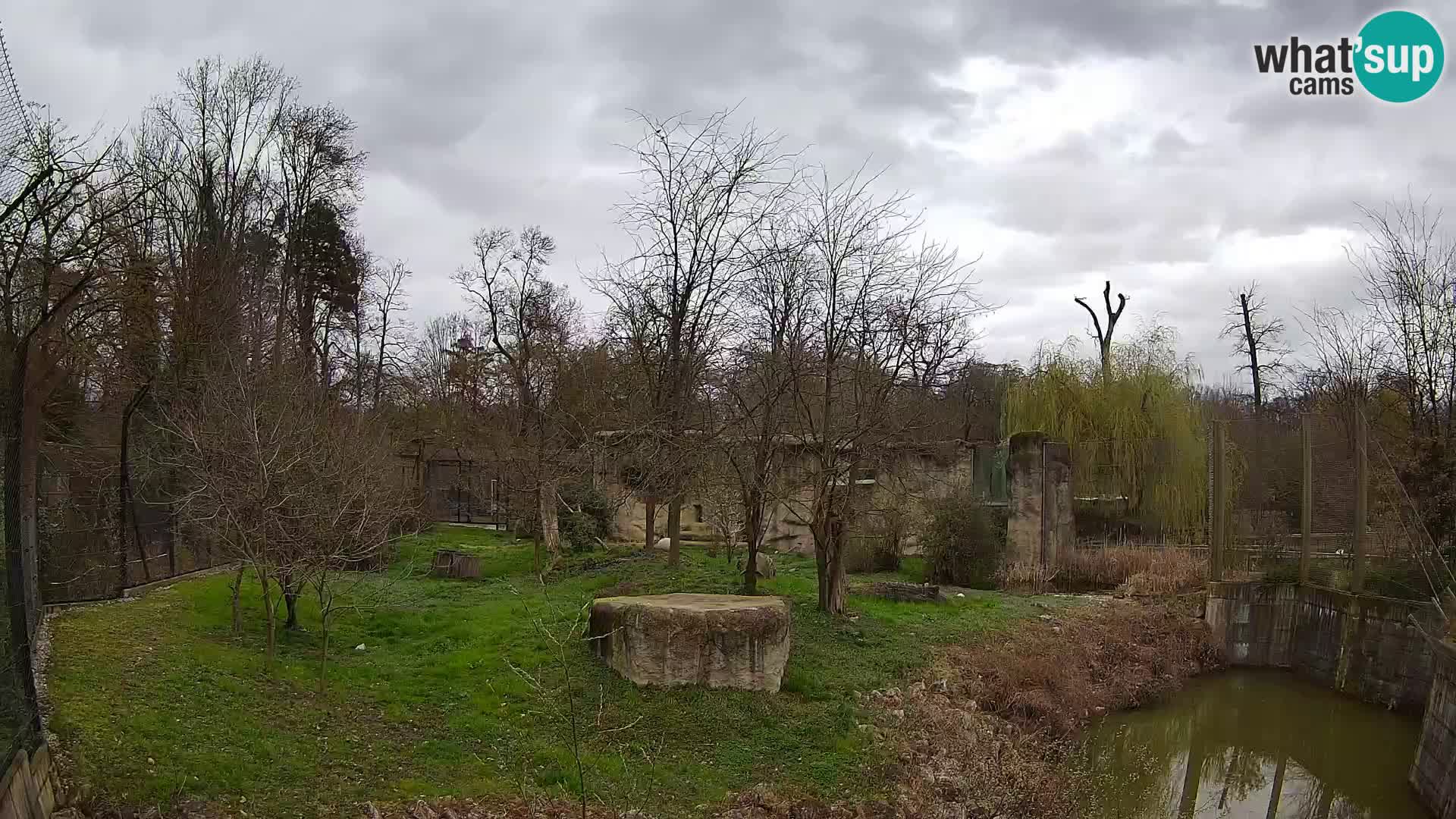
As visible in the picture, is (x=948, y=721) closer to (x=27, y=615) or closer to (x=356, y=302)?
(x=27, y=615)

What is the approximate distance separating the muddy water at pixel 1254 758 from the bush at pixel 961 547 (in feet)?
15.1

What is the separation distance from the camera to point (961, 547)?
60.1 ft

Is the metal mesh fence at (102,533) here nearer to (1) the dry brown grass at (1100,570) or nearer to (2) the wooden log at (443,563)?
(2) the wooden log at (443,563)

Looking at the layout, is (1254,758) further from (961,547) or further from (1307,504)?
(961,547)

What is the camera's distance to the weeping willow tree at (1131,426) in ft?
67.5

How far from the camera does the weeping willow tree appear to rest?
20562 mm

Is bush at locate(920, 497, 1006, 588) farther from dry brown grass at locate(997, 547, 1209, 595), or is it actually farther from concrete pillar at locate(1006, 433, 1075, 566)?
concrete pillar at locate(1006, 433, 1075, 566)

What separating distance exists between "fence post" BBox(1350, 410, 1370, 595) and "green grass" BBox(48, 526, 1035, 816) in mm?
6157

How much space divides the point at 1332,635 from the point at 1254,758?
3.45 metres

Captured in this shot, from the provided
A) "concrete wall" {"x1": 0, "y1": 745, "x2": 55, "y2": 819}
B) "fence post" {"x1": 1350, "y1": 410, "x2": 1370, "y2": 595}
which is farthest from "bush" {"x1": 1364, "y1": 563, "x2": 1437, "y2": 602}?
"concrete wall" {"x1": 0, "y1": 745, "x2": 55, "y2": 819}

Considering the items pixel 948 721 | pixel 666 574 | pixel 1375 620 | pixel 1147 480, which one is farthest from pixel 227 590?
pixel 1147 480

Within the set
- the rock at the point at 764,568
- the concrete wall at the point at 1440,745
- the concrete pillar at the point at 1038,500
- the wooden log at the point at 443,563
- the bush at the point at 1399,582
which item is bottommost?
the concrete wall at the point at 1440,745

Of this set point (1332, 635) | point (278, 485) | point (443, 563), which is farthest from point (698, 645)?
point (1332, 635)

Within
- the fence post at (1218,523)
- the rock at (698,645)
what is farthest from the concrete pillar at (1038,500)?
the rock at (698,645)
